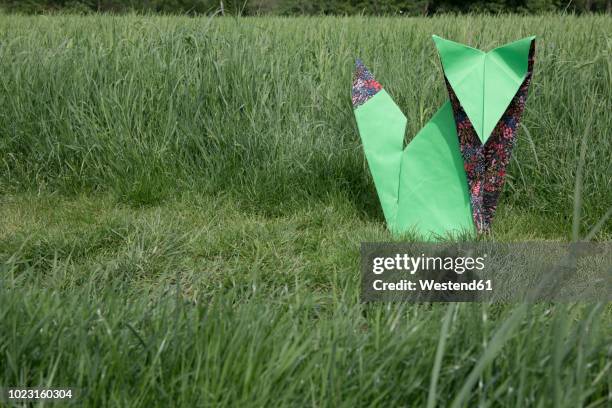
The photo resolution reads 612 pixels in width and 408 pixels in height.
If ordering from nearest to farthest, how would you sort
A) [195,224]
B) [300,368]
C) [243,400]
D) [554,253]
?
[243,400]
[300,368]
[554,253]
[195,224]

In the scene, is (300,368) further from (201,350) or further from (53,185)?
(53,185)

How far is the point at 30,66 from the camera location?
307 cm

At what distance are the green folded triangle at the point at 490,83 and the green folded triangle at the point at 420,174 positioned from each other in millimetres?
109

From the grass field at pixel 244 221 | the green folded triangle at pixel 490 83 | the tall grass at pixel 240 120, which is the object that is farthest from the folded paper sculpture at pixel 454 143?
the tall grass at pixel 240 120

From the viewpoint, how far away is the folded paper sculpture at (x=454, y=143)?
6.54ft

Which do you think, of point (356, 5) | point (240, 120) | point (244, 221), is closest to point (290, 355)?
point (244, 221)

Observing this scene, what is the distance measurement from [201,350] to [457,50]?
53.7 inches

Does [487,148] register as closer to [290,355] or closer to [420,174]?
[420,174]

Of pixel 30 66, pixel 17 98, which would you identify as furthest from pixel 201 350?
pixel 30 66

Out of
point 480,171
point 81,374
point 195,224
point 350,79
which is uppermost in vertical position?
point 350,79

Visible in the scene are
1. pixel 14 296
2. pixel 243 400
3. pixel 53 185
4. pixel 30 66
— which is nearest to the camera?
pixel 243 400

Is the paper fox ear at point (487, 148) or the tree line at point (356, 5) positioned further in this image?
the tree line at point (356, 5)

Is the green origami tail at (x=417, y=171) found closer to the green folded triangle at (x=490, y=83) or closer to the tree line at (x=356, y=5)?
the green folded triangle at (x=490, y=83)

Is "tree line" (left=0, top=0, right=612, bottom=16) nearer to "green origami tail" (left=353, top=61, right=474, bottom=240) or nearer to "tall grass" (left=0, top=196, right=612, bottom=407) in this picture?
"green origami tail" (left=353, top=61, right=474, bottom=240)
